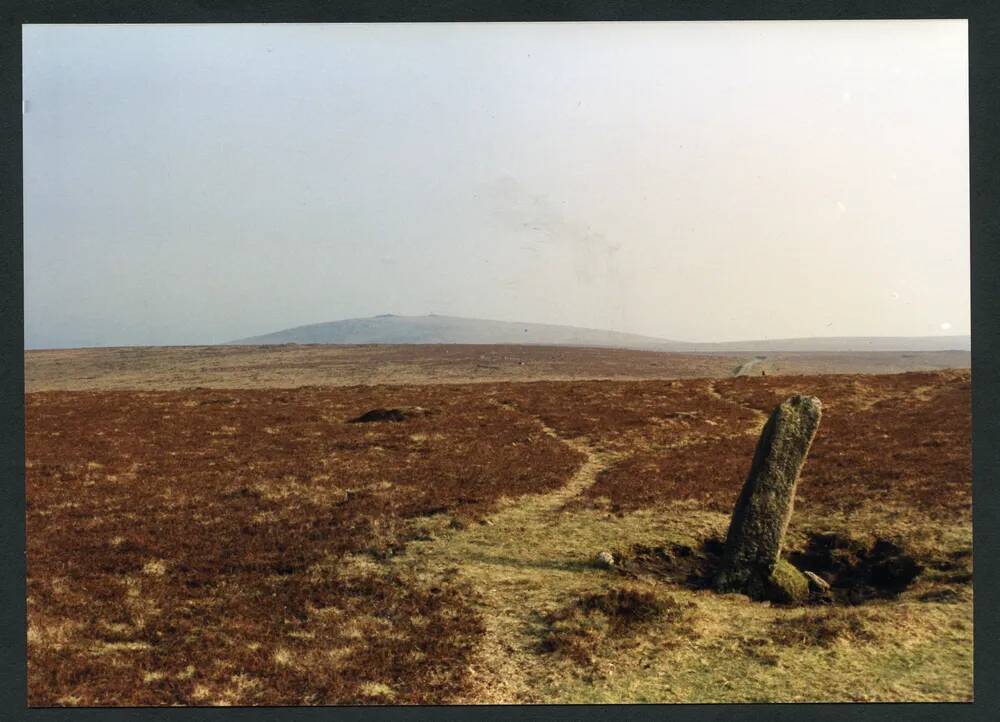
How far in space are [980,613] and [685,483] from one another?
885 cm

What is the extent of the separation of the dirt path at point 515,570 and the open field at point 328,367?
62.2 meters

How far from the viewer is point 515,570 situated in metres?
13.0

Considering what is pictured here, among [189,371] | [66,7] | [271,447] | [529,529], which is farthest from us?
[189,371]

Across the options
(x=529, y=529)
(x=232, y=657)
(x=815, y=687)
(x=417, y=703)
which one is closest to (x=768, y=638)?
(x=815, y=687)

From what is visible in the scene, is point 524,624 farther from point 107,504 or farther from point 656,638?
point 107,504

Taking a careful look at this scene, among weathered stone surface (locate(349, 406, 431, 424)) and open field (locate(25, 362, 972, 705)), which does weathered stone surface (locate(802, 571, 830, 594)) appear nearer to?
open field (locate(25, 362, 972, 705))

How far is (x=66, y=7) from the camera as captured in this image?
12.3 m

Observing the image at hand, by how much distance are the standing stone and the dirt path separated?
2.73m

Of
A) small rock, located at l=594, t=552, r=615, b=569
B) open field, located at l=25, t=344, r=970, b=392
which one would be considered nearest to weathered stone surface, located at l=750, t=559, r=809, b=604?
small rock, located at l=594, t=552, r=615, b=569

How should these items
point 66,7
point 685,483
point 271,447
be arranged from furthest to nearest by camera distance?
1. point 271,447
2. point 685,483
3. point 66,7

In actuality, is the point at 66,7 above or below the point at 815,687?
above

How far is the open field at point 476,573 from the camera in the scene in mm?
9242

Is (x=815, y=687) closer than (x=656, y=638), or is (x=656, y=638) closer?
(x=815, y=687)

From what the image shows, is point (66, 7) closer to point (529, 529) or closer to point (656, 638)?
point (529, 529)
